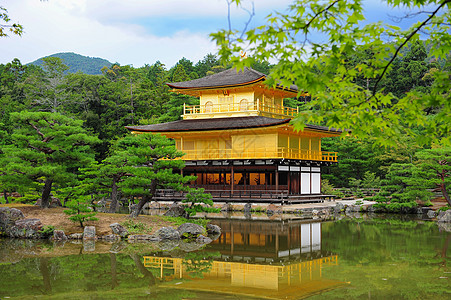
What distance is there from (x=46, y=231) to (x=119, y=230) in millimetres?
2447

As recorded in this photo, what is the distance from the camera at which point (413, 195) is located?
24.8 metres

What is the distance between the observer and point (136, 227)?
15.9 metres

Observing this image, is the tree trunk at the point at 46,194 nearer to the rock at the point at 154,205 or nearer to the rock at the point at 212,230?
the rock at the point at 212,230

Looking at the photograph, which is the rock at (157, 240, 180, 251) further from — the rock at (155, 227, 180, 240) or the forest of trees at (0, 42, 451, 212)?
the forest of trees at (0, 42, 451, 212)

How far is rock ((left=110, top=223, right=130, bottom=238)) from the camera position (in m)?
15.4

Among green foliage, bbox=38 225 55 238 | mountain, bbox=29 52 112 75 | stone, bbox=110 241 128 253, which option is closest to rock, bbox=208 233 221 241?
stone, bbox=110 241 128 253

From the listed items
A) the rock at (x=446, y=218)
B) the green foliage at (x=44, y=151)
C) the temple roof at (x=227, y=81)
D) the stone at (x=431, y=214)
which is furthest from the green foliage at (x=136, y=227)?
the temple roof at (x=227, y=81)

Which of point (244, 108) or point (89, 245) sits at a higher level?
point (244, 108)

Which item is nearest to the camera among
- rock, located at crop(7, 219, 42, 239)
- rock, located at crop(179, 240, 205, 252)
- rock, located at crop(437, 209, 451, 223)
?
rock, located at crop(179, 240, 205, 252)

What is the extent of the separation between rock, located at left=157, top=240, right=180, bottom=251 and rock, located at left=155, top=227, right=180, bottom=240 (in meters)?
0.39

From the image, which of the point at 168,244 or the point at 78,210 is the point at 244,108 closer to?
the point at 78,210

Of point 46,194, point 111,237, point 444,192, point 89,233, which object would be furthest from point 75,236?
point 444,192

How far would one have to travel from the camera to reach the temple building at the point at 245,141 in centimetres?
3042

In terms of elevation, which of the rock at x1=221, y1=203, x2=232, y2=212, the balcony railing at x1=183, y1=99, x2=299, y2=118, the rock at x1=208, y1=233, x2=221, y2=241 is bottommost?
the rock at x1=208, y1=233, x2=221, y2=241
